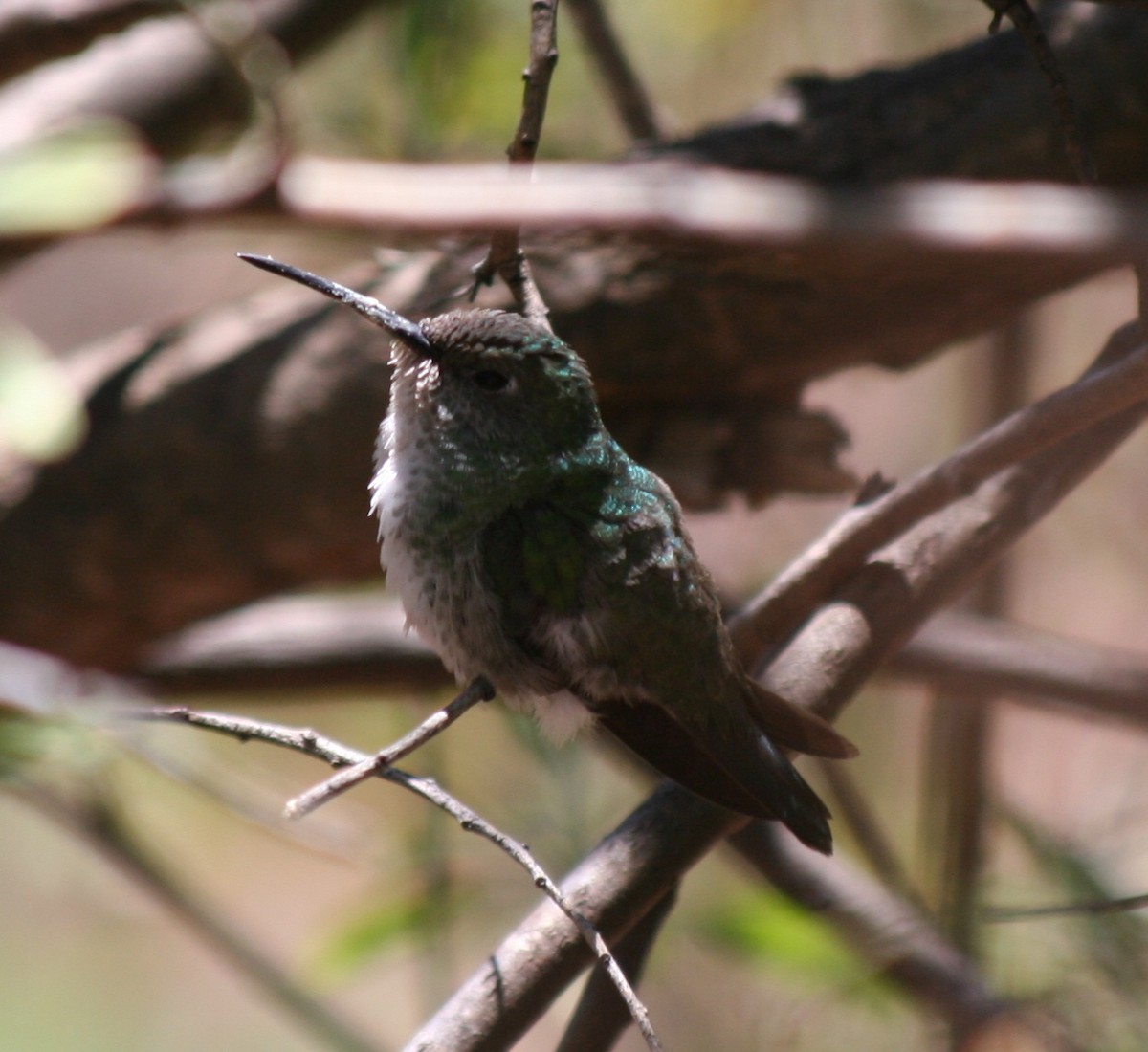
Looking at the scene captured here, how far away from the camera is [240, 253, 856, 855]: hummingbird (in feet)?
5.86

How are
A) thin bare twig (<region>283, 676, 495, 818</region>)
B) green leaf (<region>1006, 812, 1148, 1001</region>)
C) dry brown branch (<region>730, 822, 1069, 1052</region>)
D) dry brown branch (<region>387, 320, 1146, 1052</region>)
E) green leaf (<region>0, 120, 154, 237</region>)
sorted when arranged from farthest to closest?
green leaf (<region>1006, 812, 1148, 1001</region>) → dry brown branch (<region>730, 822, 1069, 1052</region>) → green leaf (<region>0, 120, 154, 237</region>) → dry brown branch (<region>387, 320, 1146, 1052</region>) → thin bare twig (<region>283, 676, 495, 818</region>)

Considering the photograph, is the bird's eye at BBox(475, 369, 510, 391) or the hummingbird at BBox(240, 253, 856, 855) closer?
the hummingbird at BBox(240, 253, 856, 855)

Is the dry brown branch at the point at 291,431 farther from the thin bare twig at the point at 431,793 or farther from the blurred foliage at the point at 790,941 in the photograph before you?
the thin bare twig at the point at 431,793

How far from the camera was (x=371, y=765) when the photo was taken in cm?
132

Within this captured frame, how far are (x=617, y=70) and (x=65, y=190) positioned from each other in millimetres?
1442

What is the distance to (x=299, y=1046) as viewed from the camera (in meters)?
6.11

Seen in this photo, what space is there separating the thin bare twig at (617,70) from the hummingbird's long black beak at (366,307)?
3.88 ft

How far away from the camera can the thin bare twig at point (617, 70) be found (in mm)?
2854

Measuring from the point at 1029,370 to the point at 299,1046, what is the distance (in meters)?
4.72

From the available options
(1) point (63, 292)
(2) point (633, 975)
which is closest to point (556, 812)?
(2) point (633, 975)

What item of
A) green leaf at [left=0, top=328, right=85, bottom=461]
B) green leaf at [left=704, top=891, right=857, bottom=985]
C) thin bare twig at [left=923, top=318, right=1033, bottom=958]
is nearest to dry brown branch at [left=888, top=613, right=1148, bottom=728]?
thin bare twig at [left=923, top=318, right=1033, bottom=958]

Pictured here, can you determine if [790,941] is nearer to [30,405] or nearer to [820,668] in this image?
[820,668]

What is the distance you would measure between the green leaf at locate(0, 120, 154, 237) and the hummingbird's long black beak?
266 mm

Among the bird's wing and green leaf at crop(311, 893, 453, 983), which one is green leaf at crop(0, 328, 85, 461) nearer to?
the bird's wing
